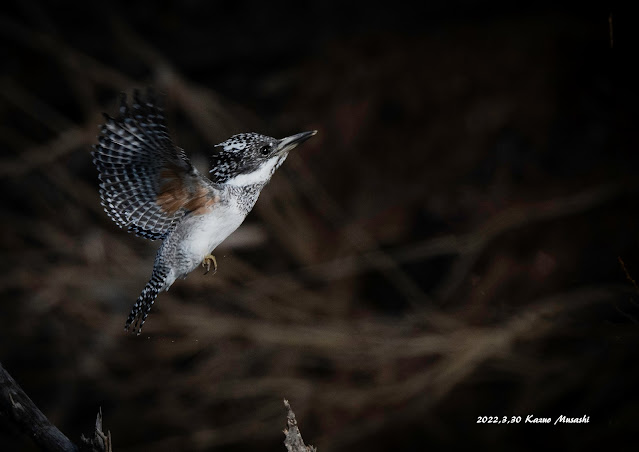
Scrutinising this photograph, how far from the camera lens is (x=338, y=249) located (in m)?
4.37

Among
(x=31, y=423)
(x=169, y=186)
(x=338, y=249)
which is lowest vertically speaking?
(x=31, y=423)

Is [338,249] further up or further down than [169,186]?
further up

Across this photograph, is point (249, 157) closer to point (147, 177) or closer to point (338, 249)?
point (147, 177)

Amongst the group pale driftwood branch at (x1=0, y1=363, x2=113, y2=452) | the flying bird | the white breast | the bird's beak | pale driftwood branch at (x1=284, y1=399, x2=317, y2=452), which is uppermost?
the bird's beak

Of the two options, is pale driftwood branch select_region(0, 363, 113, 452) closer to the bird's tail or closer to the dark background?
the bird's tail

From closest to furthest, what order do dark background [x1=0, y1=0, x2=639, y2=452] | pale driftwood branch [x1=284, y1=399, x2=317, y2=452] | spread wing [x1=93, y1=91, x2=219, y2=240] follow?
spread wing [x1=93, y1=91, x2=219, y2=240]
pale driftwood branch [x1=284, y1=399, x2=317, y2=452]
dark background [x1=0, y1=0, x2=639, y2=452]

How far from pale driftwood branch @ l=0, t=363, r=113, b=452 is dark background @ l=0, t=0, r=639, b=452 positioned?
2840mm

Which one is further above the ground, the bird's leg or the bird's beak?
the bird's beak

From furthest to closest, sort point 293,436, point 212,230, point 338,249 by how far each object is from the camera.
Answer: point 338,249, point 293,436, point 212,230

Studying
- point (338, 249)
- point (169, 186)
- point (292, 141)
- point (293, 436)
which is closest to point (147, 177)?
point (169, 186)

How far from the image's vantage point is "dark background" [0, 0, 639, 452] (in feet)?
12.9

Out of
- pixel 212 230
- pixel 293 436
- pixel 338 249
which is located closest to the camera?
pixel 212 230

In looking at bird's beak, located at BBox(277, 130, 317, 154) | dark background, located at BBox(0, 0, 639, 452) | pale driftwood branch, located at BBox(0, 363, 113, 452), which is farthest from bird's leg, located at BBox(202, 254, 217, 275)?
dark background, located at BBox(0, 0, 639, 452)

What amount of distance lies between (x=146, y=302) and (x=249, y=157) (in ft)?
0.56
